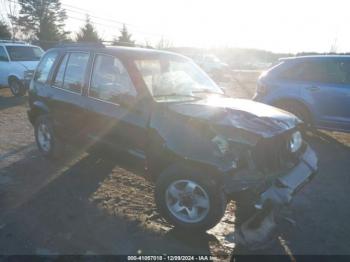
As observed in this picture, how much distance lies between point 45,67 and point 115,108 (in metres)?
2.20

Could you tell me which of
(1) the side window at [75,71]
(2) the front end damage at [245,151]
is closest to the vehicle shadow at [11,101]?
(1) the side window at [75,71]

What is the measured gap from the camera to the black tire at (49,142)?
5432 mm

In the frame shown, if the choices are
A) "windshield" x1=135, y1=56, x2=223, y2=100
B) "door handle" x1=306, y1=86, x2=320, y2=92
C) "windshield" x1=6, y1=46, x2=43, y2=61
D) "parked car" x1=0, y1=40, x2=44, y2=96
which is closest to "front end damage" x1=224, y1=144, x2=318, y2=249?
"windshield" x1=135, y1=56, x2=223, y2=100

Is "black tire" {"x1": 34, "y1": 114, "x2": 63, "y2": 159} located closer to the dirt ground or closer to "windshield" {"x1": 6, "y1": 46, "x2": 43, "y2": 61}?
the dirt ground

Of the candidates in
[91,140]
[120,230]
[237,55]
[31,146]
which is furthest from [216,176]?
[237,55]

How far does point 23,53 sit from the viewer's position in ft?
42.4

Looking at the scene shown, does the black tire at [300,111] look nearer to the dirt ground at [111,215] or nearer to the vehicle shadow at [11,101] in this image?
the dirt ground at [111,215]

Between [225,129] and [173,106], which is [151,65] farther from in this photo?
[225,129]

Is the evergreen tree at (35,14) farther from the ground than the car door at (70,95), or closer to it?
farther from the ground

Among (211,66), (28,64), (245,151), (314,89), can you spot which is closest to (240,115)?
(245,151)

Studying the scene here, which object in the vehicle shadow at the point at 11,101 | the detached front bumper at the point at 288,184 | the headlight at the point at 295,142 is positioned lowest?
the vehicle shadow at the point at 11,101

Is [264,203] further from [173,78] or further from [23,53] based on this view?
[23,53]

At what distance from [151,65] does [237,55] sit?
60680mm

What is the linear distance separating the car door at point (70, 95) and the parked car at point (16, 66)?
7.85 m
